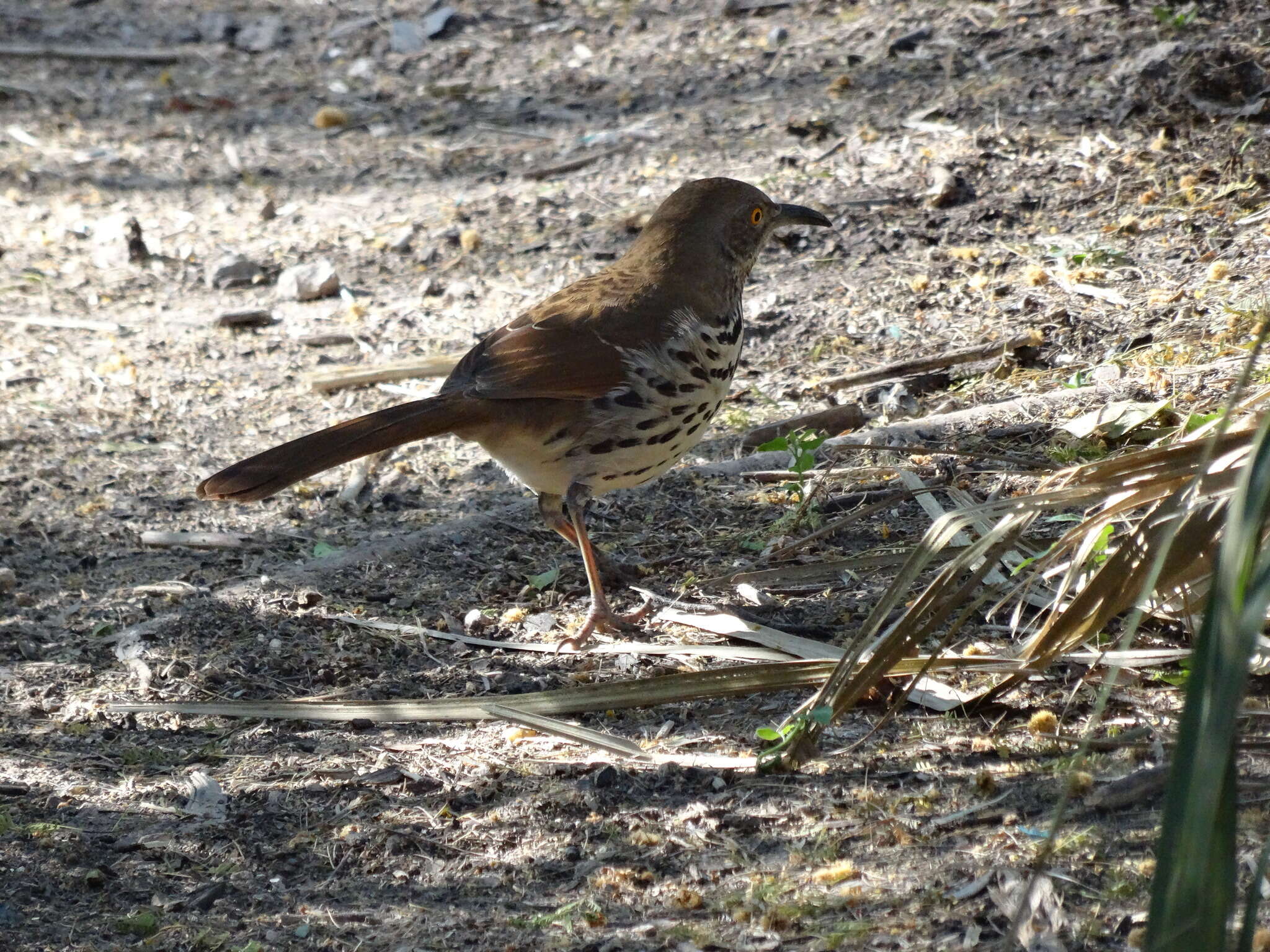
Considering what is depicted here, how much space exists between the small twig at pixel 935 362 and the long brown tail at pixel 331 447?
5.26ft

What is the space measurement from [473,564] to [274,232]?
11.6 feet

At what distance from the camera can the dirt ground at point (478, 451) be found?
2.61 meters

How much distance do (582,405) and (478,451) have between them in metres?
1.26

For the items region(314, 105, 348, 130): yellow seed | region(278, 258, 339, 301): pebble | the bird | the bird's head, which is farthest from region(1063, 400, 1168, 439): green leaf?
region(314, 105, 348, 130): yellow seed

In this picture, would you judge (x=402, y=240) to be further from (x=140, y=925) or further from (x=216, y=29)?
(x=140, y=925)

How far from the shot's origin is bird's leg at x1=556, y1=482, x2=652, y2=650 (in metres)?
3.71

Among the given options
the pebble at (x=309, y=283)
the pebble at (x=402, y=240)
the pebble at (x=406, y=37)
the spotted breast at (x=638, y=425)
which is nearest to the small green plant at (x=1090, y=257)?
the spotted breast at (x=638, y=425)

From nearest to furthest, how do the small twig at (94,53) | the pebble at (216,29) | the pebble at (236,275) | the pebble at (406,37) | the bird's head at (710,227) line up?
the bird's head at (710,227), the pebble at (236,275), the pebble at (406,37), the small twig at (94,53), the pebble at (216,29)

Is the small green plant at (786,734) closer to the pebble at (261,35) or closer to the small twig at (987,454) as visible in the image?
the small twig at (987,454)

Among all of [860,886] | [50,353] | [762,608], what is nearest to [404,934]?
[860,886]

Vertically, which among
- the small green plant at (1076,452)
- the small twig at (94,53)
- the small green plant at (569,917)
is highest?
the small twig at (94,53)

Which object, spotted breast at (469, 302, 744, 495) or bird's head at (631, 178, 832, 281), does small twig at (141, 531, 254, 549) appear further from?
bird's head at (631, 178, 832, 281)

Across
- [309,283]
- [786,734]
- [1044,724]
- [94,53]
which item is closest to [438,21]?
[94,53]

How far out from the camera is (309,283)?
6.38 meters
